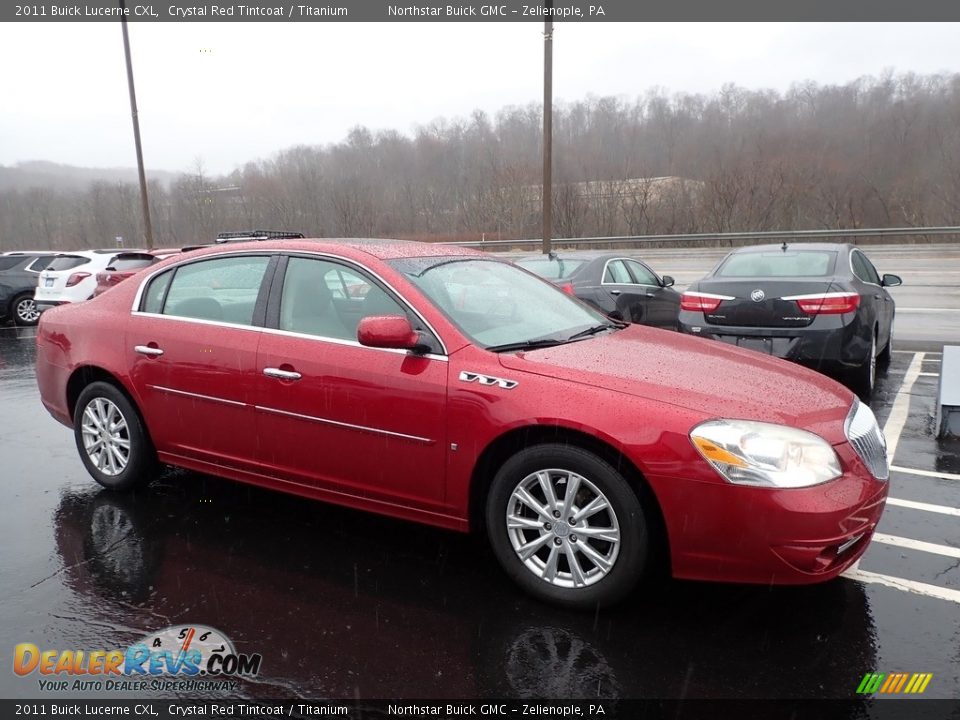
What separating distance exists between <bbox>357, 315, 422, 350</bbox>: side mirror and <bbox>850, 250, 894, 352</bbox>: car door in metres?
5.05

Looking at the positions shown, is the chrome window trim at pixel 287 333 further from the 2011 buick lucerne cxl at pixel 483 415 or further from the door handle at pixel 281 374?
the door handle at pixel 281 374

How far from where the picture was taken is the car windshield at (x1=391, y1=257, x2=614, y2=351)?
3.60 metres

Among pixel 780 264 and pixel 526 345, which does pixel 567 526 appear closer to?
pixel 526 345

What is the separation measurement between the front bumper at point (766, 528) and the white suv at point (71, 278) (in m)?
13.7

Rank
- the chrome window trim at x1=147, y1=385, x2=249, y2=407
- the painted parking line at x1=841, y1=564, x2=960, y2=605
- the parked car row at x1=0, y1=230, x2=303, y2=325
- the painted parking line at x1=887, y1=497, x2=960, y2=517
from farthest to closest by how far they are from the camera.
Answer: the parked car row at x1=0, y1=230, x2=303, y2=325 < the painted parking line at x1=887, y1=497, x2=960, y2=517 < the chrome window trim at x1=147, y1=385, x2=249, y2=407 < the painted parking line at x1=841, y1=564, x2=960, y2=605

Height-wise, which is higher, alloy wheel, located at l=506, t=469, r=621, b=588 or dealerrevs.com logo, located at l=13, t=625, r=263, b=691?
alloy wheel, located at l=506, t=469, r=621, b=588

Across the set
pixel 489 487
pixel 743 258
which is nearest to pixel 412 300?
pixel 489 487

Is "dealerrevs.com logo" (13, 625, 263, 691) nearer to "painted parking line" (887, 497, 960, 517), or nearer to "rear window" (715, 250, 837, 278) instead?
"painted parking line" (887, 497, 960, 517)

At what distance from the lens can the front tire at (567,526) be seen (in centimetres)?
293

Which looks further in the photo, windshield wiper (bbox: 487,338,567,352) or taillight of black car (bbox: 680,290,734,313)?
taillight of black car (bbox: 680,290,734,313)

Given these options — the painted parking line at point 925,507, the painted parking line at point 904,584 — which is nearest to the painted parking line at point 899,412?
the painted parking line at point 925,507

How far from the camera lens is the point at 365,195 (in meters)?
51.1

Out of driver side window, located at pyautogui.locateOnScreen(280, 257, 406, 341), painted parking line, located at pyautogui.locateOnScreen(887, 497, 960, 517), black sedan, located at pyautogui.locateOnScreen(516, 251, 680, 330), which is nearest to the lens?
driver side window, located at pyautogui.locateOnScreen(280, 257, 406, 341)

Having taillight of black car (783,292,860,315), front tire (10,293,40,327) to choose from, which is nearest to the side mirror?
taillight of black car (783,292,860,315)
